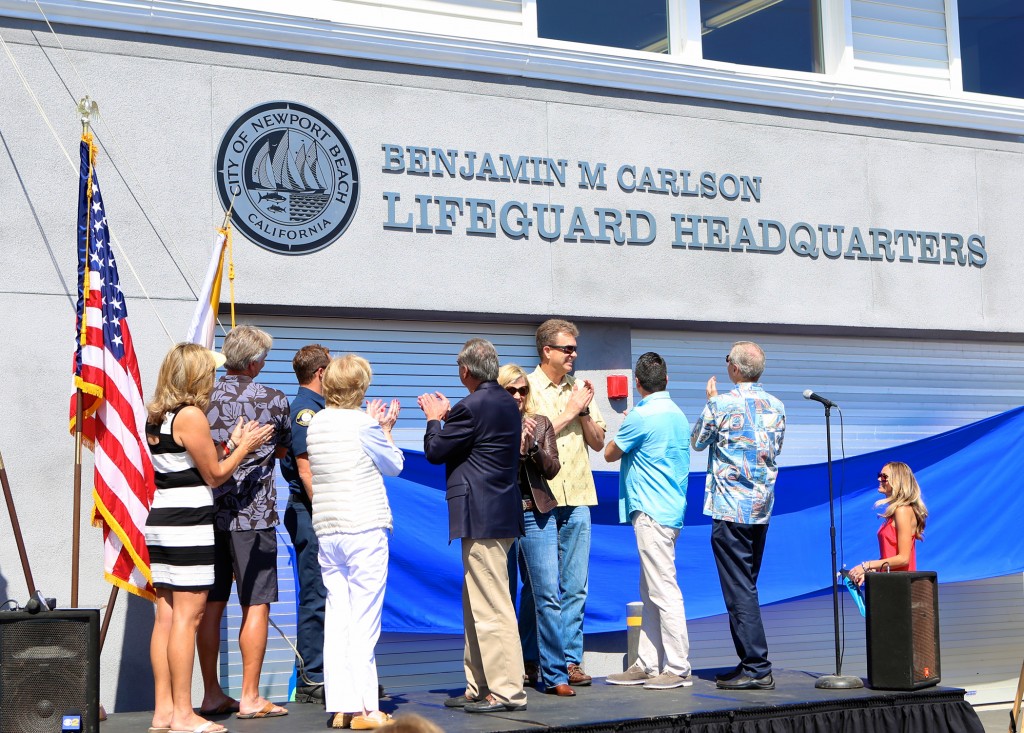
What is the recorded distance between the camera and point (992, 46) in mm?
12734

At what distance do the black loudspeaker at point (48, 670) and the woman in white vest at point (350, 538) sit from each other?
3.89ft

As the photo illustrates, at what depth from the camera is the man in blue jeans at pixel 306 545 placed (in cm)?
756

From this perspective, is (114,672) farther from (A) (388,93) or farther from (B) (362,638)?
(A) (388,93)

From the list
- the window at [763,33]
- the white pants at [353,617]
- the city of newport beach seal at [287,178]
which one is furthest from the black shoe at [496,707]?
the window at [763,33]

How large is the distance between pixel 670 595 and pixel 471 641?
1.41 metres

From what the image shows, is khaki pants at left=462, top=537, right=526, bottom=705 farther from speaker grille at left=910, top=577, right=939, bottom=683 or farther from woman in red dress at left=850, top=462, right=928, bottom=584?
woman in red dress at left=850, top=462, right=928, bottom=584

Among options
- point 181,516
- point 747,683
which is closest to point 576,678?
point 747,683

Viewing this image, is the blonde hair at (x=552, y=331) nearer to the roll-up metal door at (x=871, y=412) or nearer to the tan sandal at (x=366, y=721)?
the roll-up metal door at (x=871, y=412)

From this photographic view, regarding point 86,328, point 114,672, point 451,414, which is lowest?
point 114,672

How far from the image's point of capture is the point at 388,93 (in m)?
9.51

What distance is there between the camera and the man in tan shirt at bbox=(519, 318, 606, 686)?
7.95 metres

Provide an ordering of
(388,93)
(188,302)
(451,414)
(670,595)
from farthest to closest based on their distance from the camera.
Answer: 1. (388,93)
2. (188,302)
3. (670,595)
4. (451,414)

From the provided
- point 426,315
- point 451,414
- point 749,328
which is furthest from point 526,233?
point 451,414

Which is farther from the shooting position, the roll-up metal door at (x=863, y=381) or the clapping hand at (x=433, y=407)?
the roll-up metal door at (x=863, y=381)
